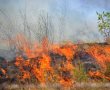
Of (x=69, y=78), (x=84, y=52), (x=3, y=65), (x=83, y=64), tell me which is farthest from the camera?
(x=84, y=52)

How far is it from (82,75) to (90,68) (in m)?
2.60

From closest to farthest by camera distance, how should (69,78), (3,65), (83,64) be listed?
(69,78), (83,64), (3,65)

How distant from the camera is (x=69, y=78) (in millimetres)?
28953

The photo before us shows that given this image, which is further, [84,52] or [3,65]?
[84,52]

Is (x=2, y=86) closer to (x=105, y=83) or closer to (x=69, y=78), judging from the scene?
(x=69, y=78)

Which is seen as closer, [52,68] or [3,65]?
[52,68]

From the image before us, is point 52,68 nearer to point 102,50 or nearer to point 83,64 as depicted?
point 83,64

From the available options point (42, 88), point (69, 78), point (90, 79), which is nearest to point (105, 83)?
point (90, 79)

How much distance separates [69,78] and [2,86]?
6.20 meters

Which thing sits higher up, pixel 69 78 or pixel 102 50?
pixel 102 50

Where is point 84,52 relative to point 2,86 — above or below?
above

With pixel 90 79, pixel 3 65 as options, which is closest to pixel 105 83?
pixel 90 79

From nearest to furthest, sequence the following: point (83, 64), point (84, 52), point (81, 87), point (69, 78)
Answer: point (81, 87)
point (69, 78)
point (83, 64)
point (84, 52)

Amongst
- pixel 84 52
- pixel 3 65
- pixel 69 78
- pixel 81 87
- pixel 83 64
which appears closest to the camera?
pixel 81 87
